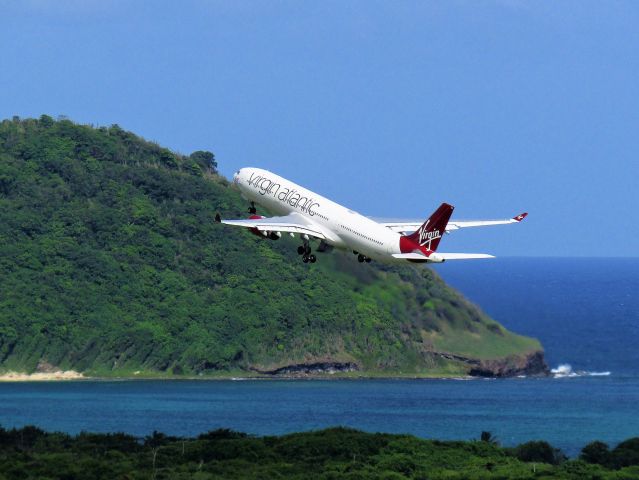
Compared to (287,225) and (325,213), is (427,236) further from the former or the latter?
(287,225)

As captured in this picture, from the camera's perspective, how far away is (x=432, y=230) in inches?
6122

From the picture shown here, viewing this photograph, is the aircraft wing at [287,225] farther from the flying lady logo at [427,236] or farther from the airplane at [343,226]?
the flying lady logo at [427,236]

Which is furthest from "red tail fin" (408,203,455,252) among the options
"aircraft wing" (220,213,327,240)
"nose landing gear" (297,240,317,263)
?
"aircraft wing" (220,213,327,240)

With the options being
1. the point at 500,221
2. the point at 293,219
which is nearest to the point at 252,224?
the point at 293,219

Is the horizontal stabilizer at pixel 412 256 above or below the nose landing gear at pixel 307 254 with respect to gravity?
below

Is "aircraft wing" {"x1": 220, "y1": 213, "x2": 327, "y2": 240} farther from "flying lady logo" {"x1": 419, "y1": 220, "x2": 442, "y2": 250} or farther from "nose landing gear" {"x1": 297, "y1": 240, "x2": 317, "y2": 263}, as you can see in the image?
"flying lady logo" {"x1": 419, "y1": 220, "x2": 442, "y2": 250}

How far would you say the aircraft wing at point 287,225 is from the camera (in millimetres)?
161625

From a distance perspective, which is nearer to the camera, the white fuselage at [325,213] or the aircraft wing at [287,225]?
the white fuselage at [325,213]

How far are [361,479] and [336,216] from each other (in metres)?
44.3

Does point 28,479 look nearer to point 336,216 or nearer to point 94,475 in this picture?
point 94,475

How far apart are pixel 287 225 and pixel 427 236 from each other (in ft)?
46.4

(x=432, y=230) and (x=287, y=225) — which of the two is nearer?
(x=432, y=230)

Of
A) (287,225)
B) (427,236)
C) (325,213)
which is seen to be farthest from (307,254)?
(427,236)

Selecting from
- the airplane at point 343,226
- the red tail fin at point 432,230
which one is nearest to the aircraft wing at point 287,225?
the airplane at point 343,226
